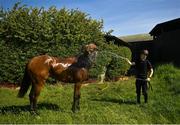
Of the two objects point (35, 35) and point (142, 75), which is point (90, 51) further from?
point (35, 35)

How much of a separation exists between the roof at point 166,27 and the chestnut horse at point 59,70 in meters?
18.9

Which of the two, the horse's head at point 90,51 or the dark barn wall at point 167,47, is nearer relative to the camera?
the horse's head at point 90,51

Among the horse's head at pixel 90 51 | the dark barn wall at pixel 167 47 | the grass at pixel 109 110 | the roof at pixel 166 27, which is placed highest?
the roof at pixel 166 27

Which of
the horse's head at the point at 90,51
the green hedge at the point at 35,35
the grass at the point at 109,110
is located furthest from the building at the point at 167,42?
the horse's head at the point at 90,51

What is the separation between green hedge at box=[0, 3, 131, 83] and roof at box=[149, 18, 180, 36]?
1023cm

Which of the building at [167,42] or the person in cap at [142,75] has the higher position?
the building at [167,42]

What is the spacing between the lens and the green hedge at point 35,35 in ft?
67.3

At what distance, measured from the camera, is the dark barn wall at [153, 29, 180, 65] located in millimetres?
28531

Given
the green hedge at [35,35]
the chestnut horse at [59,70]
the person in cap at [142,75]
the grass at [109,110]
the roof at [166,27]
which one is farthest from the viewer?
the roof at [166,27]

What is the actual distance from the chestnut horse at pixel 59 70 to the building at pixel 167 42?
16843mm

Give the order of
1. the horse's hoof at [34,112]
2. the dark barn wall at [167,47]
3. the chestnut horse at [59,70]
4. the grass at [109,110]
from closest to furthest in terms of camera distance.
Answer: the grass at [109,110] < the horse's hoof at [34,112] < the chestnut horse at [59,70] < the dark barn wall at [167,47]

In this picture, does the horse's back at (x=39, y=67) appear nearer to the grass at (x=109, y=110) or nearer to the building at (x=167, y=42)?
the grass at (x=109, y=110)

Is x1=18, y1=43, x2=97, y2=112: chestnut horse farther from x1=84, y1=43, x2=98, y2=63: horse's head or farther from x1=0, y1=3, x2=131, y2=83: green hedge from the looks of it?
x1=0, y1=3, x2=131, y2=83: green hedge

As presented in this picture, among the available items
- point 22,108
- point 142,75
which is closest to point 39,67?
point 22,108
